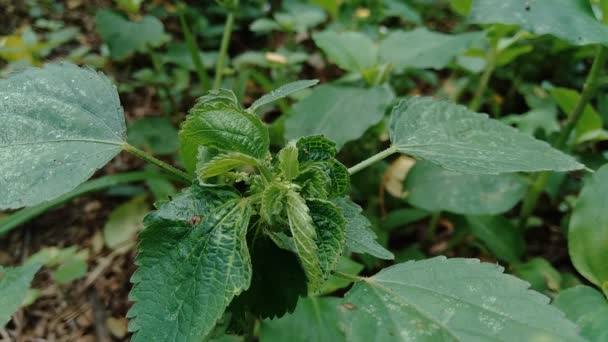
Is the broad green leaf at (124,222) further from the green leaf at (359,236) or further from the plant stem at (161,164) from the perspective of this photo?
the green leaf at (359,236)

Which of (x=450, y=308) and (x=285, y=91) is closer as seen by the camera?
(x=450, y=308)

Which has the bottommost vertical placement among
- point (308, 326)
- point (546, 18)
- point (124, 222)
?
point (124, 222)

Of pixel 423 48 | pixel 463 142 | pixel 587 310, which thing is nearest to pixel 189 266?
pixel 463 142

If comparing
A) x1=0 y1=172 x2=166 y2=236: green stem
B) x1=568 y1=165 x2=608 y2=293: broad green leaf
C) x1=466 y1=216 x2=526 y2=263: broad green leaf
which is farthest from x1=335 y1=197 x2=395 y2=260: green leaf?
x1=0 y1=172 x2=166 y2=236: green stem

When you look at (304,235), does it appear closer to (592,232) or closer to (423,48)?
(592,232)

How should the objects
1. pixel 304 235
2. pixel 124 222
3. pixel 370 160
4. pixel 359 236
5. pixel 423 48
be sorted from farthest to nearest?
pixel 124 222 → pixel 423 48 → pixel 370 160 → pixel 359 236 → pixel 304 235

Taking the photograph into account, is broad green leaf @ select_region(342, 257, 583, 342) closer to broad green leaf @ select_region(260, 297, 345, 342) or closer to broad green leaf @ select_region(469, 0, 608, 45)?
broad green leaf @ select_region(260, 297, 345, 342)

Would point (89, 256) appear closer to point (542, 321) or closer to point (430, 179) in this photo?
point (430, 179)
